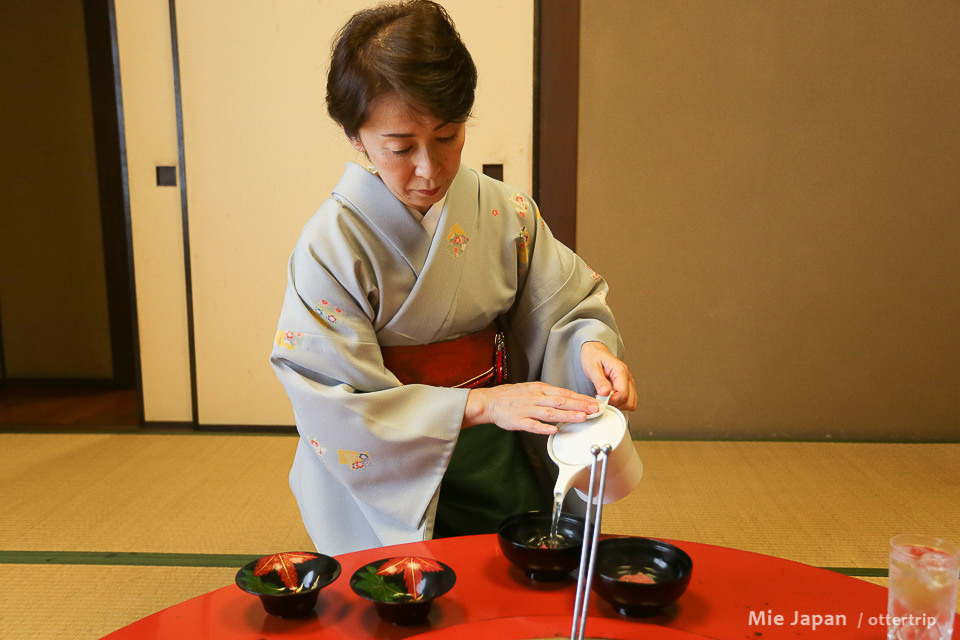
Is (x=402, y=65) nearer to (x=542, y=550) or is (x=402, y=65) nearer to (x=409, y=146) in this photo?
(x=409, y=146)

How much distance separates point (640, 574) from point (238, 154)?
290cm

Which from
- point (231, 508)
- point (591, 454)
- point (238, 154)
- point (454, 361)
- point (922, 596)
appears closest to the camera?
point (922, 596)

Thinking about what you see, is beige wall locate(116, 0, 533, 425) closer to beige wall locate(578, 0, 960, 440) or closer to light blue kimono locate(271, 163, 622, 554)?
beige wall locate(578, 0, 960, 440)

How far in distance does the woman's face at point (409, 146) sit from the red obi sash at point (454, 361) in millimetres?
328

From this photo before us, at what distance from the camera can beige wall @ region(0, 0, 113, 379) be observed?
4254 mm

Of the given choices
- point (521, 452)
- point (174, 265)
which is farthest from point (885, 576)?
point (174, 265)

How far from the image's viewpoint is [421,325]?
5.37ft

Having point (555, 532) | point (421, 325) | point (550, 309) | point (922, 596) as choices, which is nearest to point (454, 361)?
point (421, 325)

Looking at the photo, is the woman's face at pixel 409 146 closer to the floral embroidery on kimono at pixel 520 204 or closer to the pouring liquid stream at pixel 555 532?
the floral embroidery on kimono at pixel 520 204

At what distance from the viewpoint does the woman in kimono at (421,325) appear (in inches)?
54.6

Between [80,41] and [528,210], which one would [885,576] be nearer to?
[528,210]

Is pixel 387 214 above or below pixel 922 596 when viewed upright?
above

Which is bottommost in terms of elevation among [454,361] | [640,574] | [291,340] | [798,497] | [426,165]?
[798,497]

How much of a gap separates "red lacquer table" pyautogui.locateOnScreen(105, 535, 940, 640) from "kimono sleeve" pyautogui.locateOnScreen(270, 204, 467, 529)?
12.1 inches
